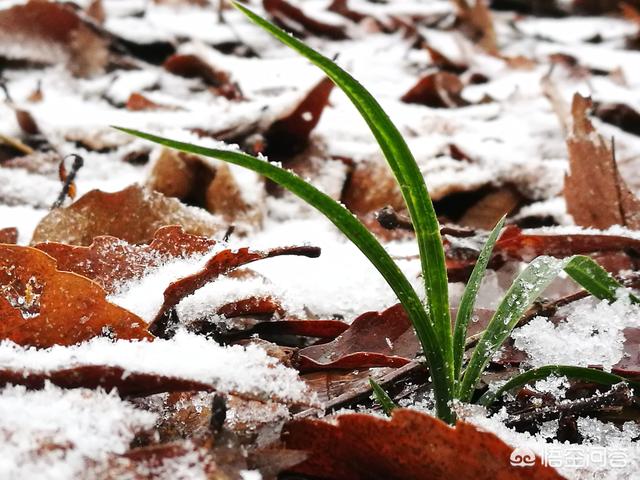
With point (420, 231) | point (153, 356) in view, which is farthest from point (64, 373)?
point (420, 231)

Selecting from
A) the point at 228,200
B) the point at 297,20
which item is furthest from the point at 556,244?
the point at 297,20

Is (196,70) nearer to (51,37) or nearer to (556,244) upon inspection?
(51,37)

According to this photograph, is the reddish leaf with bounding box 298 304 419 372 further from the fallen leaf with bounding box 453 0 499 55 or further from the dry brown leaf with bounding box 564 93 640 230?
the fallen leaf with bounding box 453 0 499 55

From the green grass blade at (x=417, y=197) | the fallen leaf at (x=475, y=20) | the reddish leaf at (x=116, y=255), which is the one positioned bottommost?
the fallen leaf at (x=475, y=20)

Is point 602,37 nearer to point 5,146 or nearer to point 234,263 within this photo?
point 5,146

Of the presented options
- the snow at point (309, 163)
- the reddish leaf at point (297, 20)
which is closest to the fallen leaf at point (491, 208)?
the snow at point (309, 163)

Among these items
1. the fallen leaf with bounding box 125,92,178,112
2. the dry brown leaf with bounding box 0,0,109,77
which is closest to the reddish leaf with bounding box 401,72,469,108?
the fallen leaf with bounding box 125,92,178,112

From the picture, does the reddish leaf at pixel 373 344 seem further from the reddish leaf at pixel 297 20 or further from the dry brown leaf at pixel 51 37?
the reddish leaf at pixel 297 20
